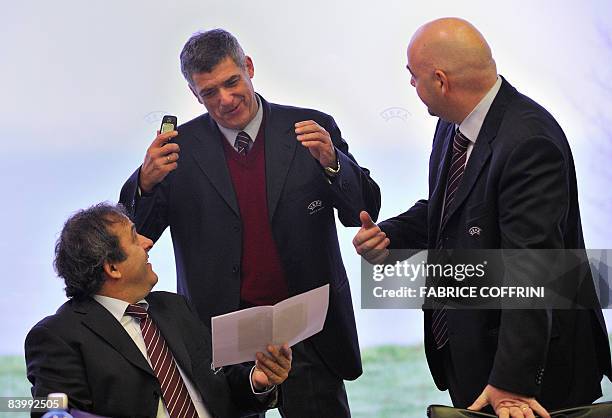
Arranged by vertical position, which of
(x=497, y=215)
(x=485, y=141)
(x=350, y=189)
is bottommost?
(x=497, y=215)

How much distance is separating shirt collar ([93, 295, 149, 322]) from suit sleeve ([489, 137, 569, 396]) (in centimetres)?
104

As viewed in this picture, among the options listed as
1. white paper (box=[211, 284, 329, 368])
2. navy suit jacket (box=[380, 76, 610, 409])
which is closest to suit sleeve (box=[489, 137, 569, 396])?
navy suit jacket (box=[380, 76, 610, 409])

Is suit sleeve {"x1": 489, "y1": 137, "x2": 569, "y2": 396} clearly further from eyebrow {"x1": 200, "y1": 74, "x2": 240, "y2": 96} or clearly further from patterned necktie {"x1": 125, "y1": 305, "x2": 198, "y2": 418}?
eyebrow {"x1": 200, "y1": 74, "x2": 240, "y2": 96}

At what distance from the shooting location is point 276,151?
3717mm

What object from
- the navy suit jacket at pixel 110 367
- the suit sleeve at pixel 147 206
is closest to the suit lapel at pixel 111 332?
the navy suit jacket at pixel 110 367

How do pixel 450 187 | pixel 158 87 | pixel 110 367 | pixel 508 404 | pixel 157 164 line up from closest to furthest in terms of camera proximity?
1. pixel 508 404
2. pixel 110 367
3. pixel 450 187
4. pixel 157 164
5. pixel 158 87

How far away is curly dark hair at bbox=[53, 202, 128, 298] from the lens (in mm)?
3059

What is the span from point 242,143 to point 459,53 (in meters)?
0.94

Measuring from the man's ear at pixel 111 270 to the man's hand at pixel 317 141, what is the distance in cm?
72

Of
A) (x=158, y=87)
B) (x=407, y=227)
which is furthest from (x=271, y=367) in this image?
(x=158, y=87)

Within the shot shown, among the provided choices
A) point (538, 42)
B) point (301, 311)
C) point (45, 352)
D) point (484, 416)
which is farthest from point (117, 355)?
point (538, 42)

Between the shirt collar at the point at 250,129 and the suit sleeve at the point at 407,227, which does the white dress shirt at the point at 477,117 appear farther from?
the shirt collar at the point at 250,129

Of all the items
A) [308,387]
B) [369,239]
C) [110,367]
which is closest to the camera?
[110,367]

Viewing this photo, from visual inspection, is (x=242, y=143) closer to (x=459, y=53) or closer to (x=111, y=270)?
(x=111, y=270)
